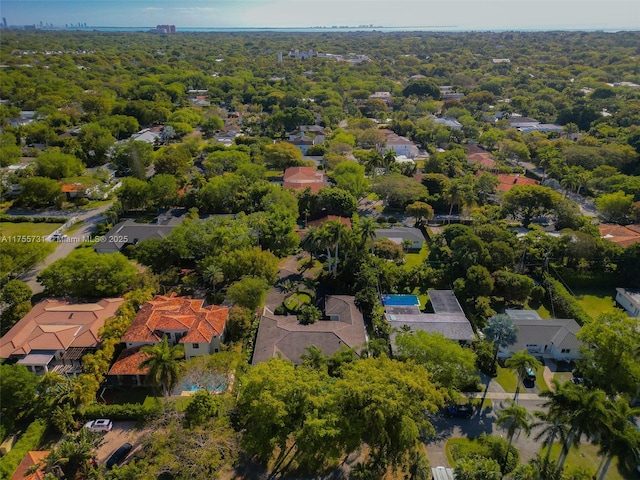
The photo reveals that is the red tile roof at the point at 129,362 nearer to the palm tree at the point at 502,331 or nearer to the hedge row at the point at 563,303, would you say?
the palm tree at the point at 502,331

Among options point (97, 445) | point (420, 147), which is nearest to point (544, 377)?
point (97, 445)

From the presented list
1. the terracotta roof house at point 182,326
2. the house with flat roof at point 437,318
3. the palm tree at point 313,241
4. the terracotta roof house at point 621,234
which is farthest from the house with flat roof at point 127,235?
the terracotta roof house at point 621,234

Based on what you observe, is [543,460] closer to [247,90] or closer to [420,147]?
[420,147]

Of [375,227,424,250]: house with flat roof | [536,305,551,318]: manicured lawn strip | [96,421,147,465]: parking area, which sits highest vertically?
[375,227,424,250]: house with flat roof

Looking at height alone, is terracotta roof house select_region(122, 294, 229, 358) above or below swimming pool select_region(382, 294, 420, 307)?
above

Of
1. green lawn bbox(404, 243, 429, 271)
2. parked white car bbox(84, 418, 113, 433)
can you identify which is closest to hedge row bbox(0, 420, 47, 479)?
parked white car bbox(84, 418, 113, 433)

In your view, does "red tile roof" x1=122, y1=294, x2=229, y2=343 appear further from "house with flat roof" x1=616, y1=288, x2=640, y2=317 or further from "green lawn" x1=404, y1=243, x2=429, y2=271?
"house with flat roof" x1=616, y1=288, x2=640, y2=317

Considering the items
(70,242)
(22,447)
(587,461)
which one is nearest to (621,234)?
(587,461)
